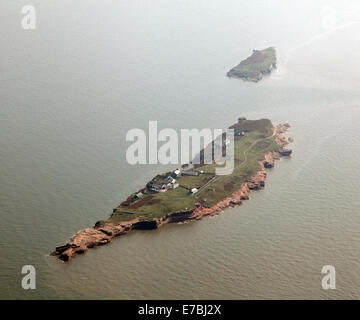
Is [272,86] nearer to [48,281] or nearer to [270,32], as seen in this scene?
[270,32]

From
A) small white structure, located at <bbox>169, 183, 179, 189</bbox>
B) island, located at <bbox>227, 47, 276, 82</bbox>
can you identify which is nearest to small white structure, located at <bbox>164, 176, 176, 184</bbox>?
small white structure, located at <bbox>169, 183, 179, 189</bbox>

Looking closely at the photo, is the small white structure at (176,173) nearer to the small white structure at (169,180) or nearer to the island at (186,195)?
the island at (186,195)

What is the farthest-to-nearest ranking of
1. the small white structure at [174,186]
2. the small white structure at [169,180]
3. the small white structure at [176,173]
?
the small white structure at [176,173] → the small white structure at [169,180] → the small white structure at [174,186]

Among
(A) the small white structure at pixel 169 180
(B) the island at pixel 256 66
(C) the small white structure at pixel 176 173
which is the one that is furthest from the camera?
(B) the island at pixel 256 66

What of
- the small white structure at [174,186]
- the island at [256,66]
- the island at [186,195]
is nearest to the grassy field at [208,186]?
the island at [186,195]

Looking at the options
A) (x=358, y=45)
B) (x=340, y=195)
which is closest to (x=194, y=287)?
(x=340, y=195)

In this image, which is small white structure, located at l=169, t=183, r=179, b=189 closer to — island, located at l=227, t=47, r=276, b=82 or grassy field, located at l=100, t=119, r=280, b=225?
grassy field, located at l=100, t=119, r=280, b=225

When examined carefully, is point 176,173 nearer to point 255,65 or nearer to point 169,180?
point 169,180
